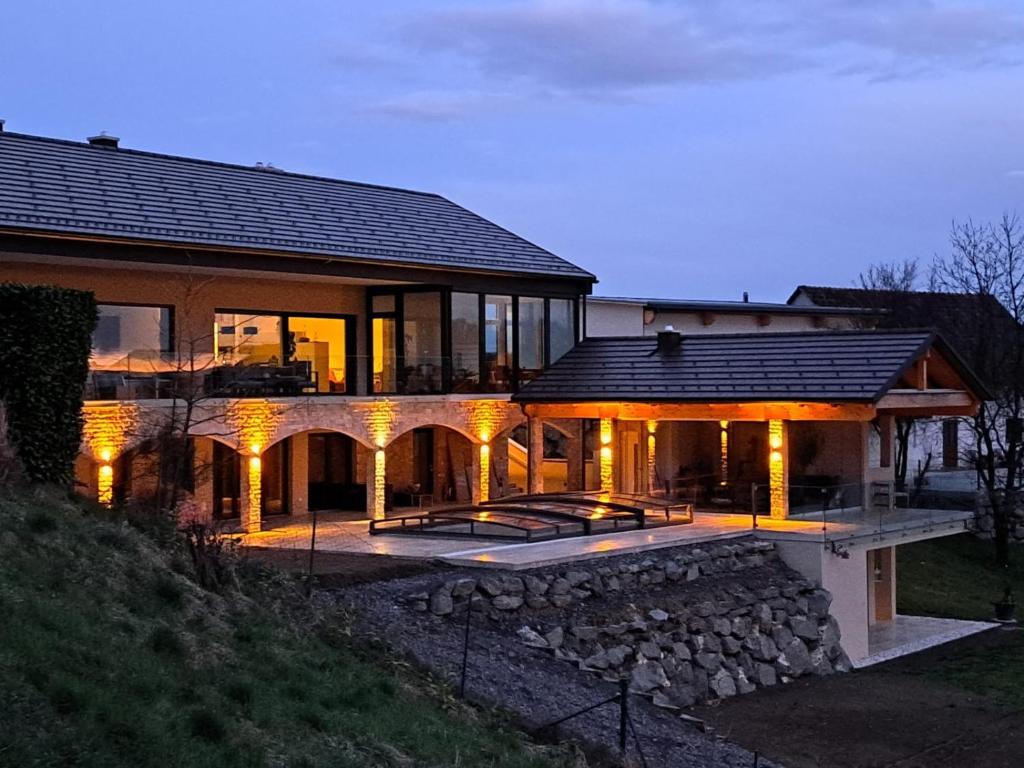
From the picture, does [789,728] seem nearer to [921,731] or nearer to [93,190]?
[921,731]

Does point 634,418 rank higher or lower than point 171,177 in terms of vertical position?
lower

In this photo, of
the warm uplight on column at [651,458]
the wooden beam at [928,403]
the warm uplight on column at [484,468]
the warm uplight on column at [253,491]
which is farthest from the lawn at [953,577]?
the warm uplight on column at [253,491]

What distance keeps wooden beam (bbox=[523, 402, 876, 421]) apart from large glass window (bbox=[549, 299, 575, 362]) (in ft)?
6.54

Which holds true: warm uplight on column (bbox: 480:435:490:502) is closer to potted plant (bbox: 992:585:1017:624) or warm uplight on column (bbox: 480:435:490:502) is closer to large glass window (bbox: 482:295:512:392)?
large glass window (bbox: 482:295:512:392)

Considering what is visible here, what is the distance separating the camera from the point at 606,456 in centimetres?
2905

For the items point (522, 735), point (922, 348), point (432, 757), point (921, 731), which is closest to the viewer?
point (432, 757)

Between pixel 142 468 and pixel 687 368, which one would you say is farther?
pixel 687 368

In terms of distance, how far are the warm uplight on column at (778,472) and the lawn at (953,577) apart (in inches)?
207

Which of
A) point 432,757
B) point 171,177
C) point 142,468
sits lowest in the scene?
point 432,757

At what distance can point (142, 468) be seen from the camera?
2419 centimetres

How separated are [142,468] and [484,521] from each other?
6.33 metres

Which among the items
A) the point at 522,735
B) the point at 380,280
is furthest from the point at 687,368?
the point at 522,735

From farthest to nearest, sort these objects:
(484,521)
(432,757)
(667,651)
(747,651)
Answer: (484,521), (747,651), (667,651), (432,757)

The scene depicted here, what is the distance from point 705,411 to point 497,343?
5.16 meters
